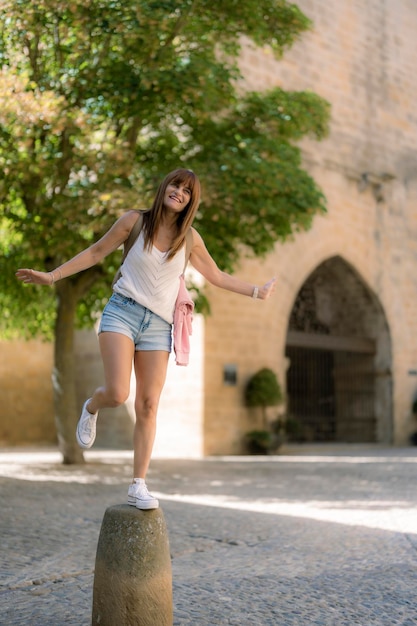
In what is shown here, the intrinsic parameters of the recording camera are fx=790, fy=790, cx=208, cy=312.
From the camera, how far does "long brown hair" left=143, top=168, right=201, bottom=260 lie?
10.9 feet

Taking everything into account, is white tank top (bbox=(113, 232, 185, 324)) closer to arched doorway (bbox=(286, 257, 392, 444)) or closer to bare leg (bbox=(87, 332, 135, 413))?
bare leg (bbox=(87, 332, 135, 413))

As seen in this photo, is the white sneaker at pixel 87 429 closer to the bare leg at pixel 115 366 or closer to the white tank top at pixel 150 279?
the bare leg at pixel 115 366

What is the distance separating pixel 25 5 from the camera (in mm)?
7895

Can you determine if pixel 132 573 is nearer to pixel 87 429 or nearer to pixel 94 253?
pixel 87 429

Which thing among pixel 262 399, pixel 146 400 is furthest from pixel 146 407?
pixel 262 399

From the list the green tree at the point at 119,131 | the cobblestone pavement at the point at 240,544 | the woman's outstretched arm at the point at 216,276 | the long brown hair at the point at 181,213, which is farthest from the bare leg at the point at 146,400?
the green tree at the point at 119,131

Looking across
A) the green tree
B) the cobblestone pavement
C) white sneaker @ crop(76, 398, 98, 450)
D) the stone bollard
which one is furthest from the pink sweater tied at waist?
the green tree

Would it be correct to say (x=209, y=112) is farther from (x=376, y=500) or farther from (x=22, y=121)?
(x=376, y=500)

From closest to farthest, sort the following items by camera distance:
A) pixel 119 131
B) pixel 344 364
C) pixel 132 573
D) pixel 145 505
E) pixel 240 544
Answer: pixel 132 573 → pixel 145 505 → pixel 240 544 → pixel 119 131 → pixel 344 364

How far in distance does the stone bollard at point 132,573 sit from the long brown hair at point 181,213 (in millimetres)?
1105

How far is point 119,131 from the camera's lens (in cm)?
959

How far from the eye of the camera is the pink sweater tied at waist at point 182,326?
3.30 m

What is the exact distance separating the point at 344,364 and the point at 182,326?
15.2 metres

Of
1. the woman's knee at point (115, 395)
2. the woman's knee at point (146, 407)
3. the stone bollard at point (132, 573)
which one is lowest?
the stone bollard at point (132, 573)
